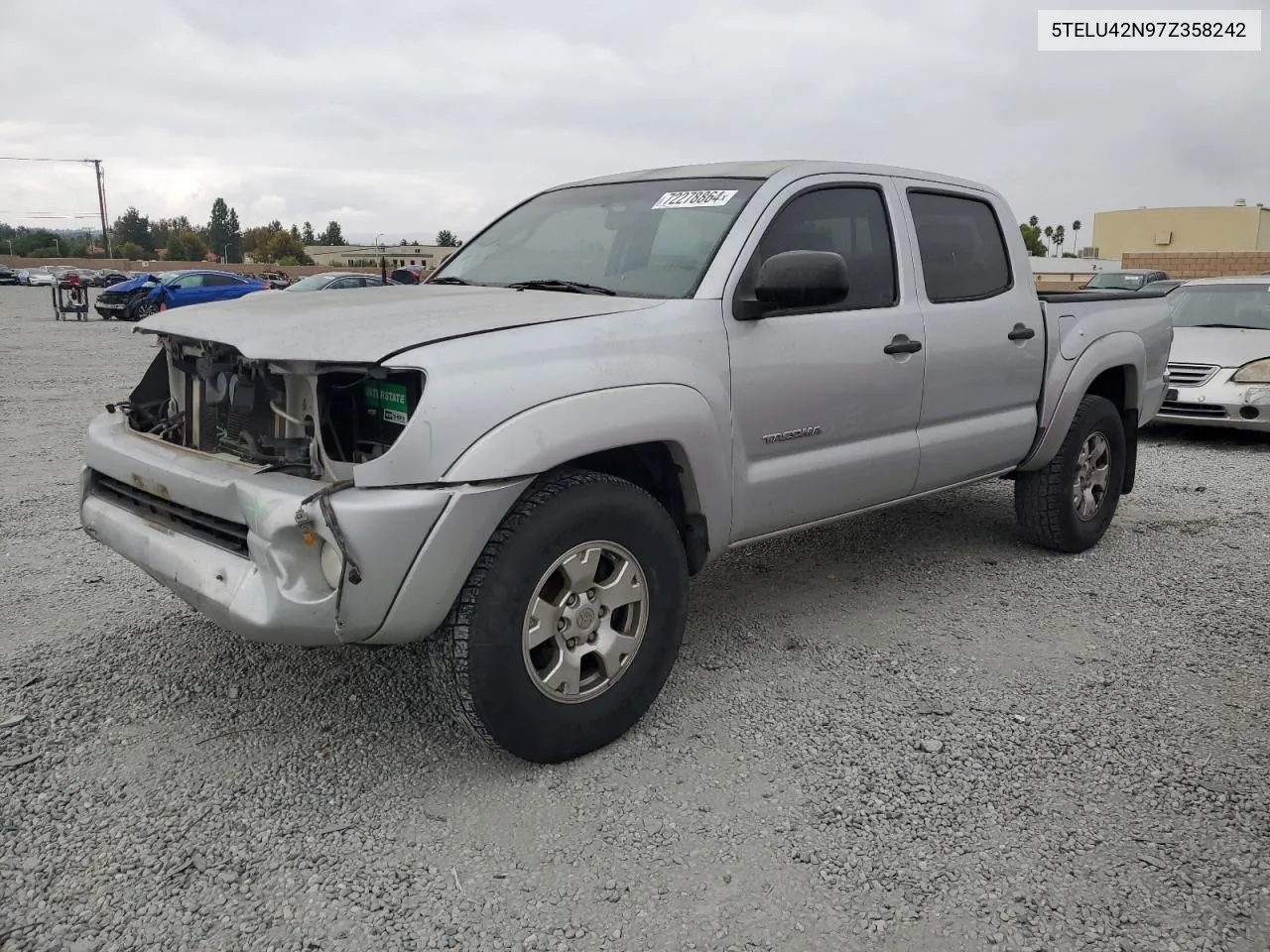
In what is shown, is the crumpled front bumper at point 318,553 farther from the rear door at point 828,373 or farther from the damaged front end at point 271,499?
the rear door at point 828,373

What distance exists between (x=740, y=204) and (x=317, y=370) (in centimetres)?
171

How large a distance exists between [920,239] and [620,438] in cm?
200

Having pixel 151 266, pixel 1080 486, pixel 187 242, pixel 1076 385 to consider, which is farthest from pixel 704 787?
pixel 187 242

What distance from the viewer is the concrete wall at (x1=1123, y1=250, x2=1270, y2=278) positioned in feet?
88.2

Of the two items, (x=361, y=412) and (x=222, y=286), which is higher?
Result: (x=222, y=286)

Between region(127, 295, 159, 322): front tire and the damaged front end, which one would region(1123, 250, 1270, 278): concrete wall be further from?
the damaged front end

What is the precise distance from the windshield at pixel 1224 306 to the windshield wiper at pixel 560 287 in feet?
26.4

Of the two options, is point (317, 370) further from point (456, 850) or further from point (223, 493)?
point (456, 850)

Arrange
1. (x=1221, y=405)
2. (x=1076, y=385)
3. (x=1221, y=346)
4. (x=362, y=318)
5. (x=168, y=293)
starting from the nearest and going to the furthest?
(x=362, y=318) < (x=1076, y=385) < (x=1221, y=405) < (x=1221, y=346) < (x=168, y=293)

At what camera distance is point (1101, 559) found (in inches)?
209

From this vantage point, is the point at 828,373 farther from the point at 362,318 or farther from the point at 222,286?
the point at 222,286

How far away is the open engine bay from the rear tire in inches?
142

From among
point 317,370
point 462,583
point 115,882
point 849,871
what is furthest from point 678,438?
point 115,882

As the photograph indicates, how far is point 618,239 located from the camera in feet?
12.6
